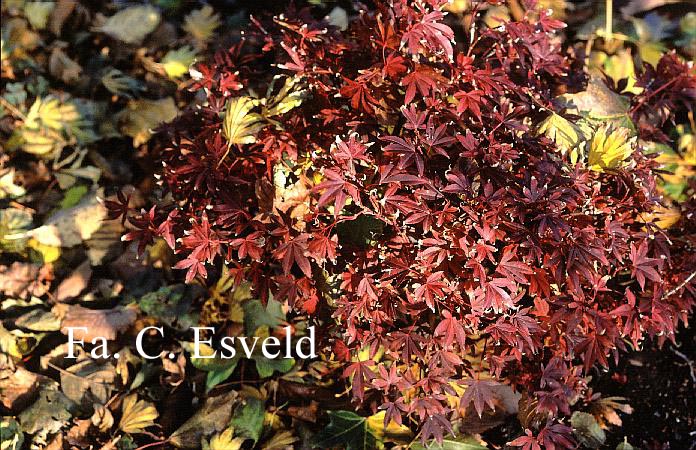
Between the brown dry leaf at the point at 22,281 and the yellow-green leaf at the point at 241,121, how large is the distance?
3.33 ft

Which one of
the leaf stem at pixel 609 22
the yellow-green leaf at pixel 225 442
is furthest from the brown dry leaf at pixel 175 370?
the leaf stem at pixel 609 22

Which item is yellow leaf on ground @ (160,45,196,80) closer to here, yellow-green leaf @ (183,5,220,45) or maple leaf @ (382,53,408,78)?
yellow-green leaf @ (183,5,220,45)

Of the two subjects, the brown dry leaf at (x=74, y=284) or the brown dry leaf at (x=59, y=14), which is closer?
the brown dry leaf at (x=74, y=284)

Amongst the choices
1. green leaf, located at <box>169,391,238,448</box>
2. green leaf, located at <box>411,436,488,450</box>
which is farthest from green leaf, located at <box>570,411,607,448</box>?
green leaf, located at <box>169,391,238,448</box>

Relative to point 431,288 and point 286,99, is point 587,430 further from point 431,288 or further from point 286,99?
point 286,99

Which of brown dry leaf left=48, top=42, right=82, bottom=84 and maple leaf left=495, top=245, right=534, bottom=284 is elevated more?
maple leaf left=495, top=245, right=534, bottom=284

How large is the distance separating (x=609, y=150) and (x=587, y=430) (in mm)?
822

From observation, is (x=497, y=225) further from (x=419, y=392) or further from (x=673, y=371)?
(x=673, y=371)

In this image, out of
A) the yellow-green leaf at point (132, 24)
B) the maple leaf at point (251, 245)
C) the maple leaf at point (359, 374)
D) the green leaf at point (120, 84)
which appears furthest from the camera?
the yellow-green leaf at point (132, 24)

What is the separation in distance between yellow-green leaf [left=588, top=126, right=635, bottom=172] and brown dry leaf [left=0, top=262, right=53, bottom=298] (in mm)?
1802

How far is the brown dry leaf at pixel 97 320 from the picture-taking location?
7.29ft

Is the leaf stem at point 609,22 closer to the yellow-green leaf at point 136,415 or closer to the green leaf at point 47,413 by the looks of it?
the yellow-green leaf at point 136,415

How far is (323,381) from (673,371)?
112 centimetres

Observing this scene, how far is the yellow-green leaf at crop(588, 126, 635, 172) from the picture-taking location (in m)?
1.74
